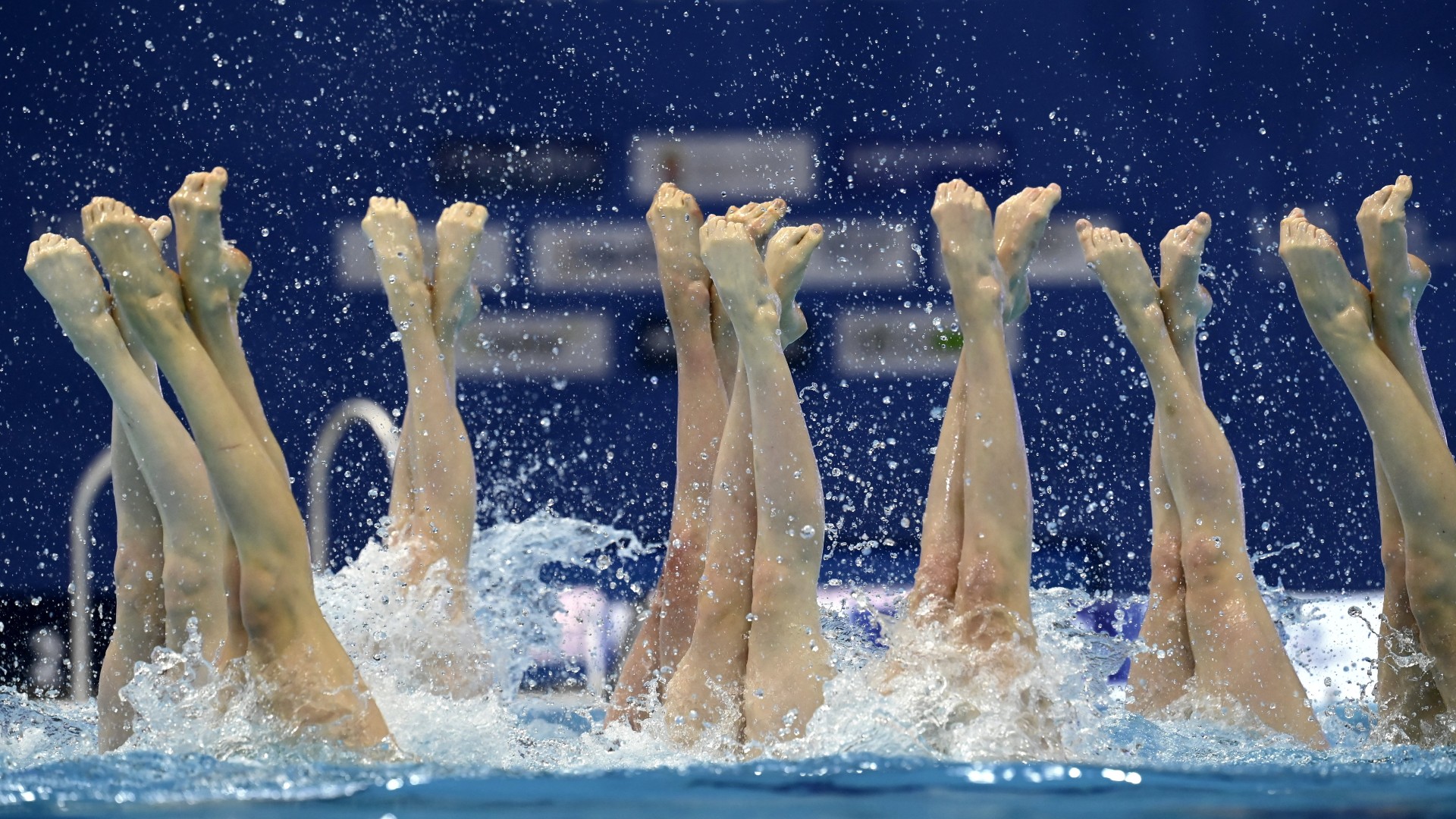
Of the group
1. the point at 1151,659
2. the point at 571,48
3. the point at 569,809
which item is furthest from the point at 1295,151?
the point at 569,809

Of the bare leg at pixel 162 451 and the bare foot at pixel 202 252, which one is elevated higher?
the bare foot at pixel 202 252

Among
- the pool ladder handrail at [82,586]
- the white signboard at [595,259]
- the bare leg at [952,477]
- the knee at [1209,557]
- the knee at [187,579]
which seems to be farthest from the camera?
the white signboard at [595,259]

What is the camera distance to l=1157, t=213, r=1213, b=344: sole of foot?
108 inches

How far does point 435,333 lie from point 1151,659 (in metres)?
1.56

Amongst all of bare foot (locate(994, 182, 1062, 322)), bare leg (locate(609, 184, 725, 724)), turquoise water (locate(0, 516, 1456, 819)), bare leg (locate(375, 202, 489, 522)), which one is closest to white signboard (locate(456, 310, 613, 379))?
turquoise water (locate(0, 516, 1456, 819))

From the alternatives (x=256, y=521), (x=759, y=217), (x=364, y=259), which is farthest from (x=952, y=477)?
(x=364, y=259)

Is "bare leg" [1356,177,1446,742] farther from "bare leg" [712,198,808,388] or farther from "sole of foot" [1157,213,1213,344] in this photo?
"bare leg" [712,198,808,388]

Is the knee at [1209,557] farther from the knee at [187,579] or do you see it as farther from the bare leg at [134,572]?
the bare leg at [134,572]

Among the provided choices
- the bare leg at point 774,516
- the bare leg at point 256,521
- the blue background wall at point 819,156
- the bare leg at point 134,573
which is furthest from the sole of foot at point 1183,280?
the blue background wall at point 819,156

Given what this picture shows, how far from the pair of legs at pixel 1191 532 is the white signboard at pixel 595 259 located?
2463 mm

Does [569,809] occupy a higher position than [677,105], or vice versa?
[677,105]

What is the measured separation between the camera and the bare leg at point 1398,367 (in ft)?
8.75

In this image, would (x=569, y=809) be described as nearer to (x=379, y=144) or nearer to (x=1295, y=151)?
(x=379, y=144)

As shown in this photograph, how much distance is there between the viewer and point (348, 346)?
5.06 metres
